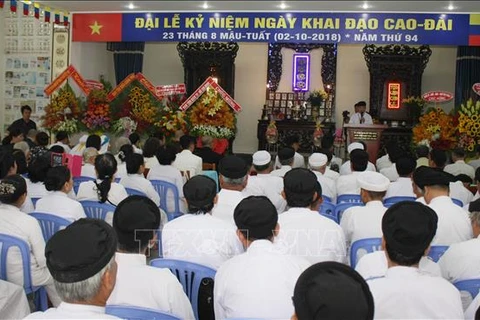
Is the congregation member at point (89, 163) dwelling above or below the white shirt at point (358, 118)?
below

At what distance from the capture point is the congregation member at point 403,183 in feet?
16.8

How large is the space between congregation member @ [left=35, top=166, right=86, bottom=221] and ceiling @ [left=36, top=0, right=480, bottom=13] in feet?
15.8

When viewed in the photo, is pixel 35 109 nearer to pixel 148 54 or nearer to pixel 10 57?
pixel 10 57

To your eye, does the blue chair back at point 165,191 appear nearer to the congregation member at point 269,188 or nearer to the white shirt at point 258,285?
the congregation member at point 269,188

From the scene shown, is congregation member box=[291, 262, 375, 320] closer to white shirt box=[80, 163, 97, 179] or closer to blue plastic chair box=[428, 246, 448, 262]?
blue plastic chair box=[428, 246, 448, 262]

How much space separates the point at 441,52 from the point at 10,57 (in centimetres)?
906

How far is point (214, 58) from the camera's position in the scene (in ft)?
41.1

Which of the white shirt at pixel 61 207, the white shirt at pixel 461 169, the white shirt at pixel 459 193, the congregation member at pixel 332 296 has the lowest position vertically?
the white shirt at pixel 61 207

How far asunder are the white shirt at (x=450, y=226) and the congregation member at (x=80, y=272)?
2.48 m

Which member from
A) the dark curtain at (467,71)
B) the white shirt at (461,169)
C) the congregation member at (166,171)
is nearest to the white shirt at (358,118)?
the dark curtain at (467,71)

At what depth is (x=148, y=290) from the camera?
2.32 metres

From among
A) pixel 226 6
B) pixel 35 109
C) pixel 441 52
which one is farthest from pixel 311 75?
pixel 35 109

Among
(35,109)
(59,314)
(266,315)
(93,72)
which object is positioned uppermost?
(93,72)

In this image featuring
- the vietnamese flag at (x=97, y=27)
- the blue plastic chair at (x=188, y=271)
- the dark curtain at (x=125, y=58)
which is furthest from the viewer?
the dark curtain at (x=125, y=58)
